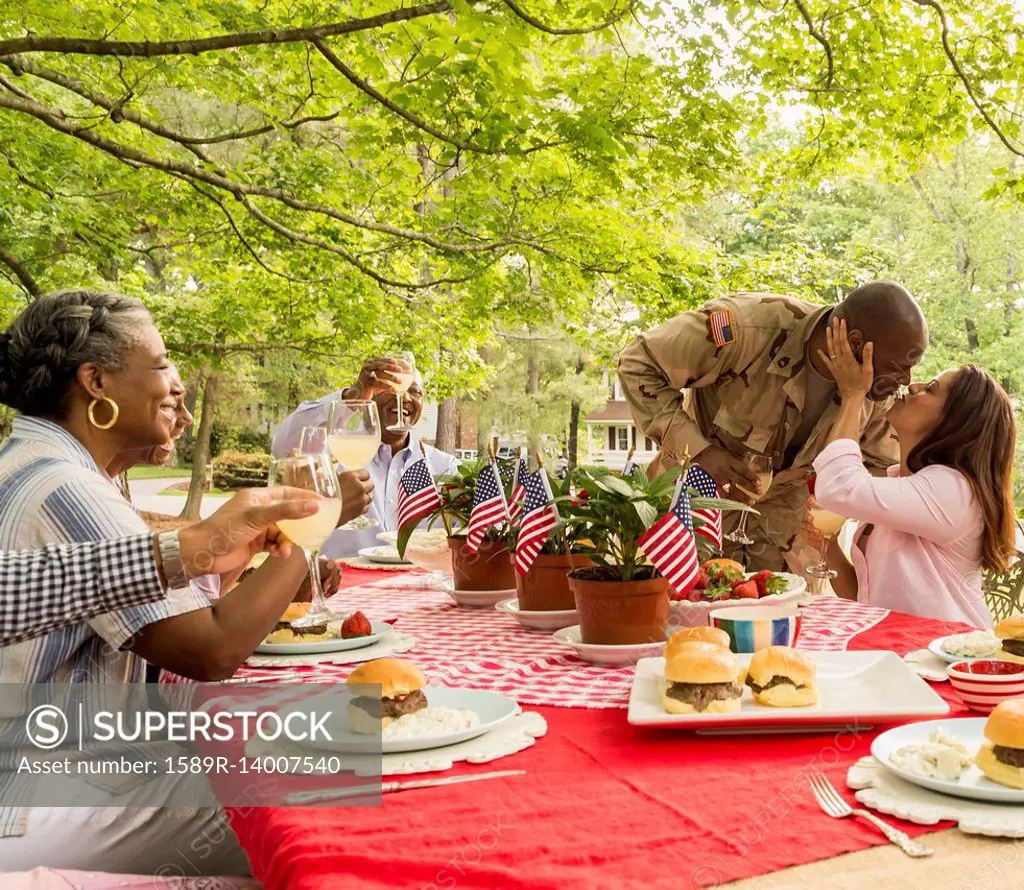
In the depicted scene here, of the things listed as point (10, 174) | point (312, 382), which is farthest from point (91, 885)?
point (312, 382)

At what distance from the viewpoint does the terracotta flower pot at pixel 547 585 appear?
2.37m

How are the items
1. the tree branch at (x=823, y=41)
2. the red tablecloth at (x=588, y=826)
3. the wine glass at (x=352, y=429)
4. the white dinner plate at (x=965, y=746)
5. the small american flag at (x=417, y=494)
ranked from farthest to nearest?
1. the tree branch at (x=823, y=41)
2. the small american flag at (x=417, y=494)
3. the wine glass at (x=352, y=429)
4. the white dinner plate at (x=965, y=746)
5. the red tablecloth at (x=588, y=826)

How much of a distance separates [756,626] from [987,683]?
43 cm

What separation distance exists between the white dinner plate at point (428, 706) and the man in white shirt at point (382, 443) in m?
2.78

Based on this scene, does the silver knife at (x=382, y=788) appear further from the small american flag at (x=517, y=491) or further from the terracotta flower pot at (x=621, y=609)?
the small american flag at (x=517, y=491)

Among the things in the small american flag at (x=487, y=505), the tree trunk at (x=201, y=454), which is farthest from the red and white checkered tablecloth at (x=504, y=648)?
the tree trunk at (x=201, y=454)

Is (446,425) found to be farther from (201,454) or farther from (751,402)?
(751,402)

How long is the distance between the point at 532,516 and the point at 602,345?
8.63 meters

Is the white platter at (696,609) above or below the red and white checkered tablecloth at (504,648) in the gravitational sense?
above

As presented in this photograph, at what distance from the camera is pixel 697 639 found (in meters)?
1.65

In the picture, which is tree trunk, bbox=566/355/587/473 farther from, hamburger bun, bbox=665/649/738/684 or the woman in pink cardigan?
hamburger bun, bbox=665/649/738/684

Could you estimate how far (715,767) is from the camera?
1345 mm

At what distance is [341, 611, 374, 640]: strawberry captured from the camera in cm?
216

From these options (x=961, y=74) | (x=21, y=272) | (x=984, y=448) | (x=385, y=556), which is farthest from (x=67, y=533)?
(x=21, y=272)
